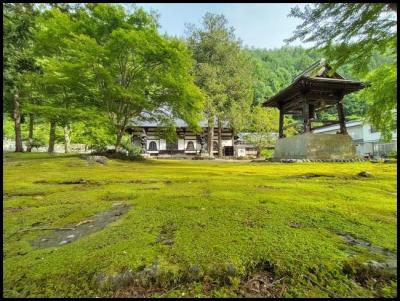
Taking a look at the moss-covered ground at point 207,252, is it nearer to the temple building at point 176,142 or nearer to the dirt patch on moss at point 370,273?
the dirt patch on moss at point 370,273

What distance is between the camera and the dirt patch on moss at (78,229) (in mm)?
1818

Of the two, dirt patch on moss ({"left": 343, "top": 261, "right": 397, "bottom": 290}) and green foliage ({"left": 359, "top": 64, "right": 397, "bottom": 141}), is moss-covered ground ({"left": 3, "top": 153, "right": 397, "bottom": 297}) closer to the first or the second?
dirt patch on moss ({"left": 343, "top": 261, "right": 397, "bottom": 290})

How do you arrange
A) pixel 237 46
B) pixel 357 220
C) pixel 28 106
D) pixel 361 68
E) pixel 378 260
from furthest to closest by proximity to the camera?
pixel 237 46 < pixel 28 106 < pixel 361 68 < pixel 357 220 < pixel 378 260

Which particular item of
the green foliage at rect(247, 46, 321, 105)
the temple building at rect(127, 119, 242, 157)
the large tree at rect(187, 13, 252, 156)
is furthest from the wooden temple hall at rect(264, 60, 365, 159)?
the green foliage at rect(247, 46, 321, 105)

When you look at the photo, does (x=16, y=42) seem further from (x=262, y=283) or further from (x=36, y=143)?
(x=262, y=283)

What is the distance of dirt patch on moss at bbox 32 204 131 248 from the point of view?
5.97 feet

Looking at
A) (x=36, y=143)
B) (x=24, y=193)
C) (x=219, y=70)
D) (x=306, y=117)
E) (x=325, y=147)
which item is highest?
(x=219, y=70)

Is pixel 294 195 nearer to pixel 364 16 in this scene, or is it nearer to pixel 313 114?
pixel 364 16

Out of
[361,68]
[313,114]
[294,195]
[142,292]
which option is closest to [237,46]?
[313,114]

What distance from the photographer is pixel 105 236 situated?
183cm

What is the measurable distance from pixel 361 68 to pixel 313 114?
1144 cm

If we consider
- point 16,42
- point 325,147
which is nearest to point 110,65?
point 16,42

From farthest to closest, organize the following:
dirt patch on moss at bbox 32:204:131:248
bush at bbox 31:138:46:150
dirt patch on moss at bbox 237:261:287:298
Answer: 1. bush at bbox 31:138:46:150
2. dirt patch on moss at bbox 32:204:131:248
3. dirt patch on moss at bbox 237:261:287:298

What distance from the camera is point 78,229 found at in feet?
6.82
